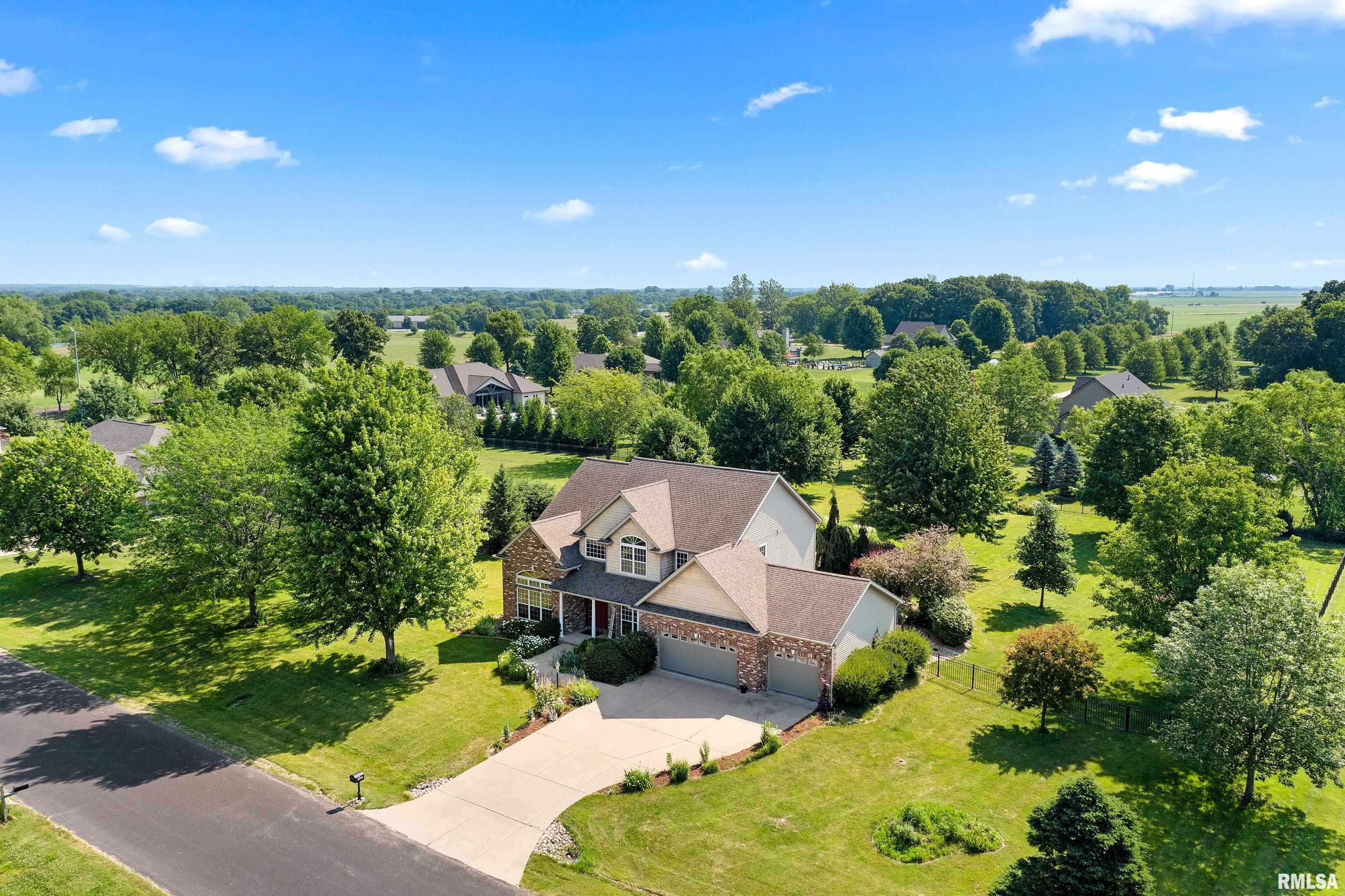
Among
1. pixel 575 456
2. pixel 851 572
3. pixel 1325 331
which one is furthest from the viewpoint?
pixel 1325 331

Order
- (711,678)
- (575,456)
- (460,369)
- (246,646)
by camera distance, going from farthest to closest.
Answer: (460,369), (575,456), (246,646), (711,678)

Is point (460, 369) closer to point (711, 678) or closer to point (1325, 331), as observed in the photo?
point (711, 678)

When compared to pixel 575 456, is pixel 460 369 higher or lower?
higher

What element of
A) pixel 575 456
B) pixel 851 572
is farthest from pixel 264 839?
pixel 575 456

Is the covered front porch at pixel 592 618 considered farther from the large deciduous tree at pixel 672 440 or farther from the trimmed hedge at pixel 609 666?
the large deciduous tree at pixel 672 440

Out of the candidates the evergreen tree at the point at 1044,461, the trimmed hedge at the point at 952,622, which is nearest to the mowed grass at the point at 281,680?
the trimmed hedge at the point at 952,622

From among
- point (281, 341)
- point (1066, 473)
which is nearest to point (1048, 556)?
point (1066, 473)
